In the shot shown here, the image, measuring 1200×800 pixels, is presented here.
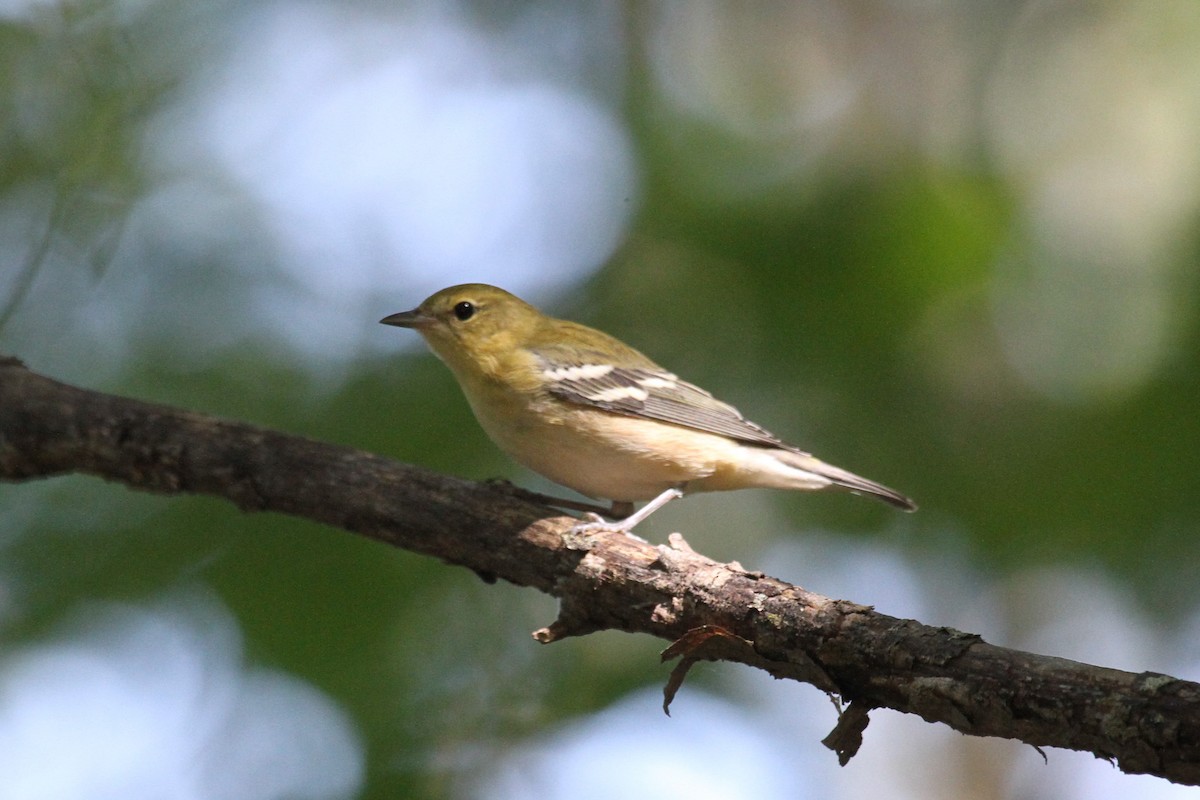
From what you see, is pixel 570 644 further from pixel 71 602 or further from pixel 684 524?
pixel 71 602

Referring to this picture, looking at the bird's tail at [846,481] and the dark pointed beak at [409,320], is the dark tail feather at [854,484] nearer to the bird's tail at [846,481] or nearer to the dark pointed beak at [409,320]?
the bird's tail at [846,481]

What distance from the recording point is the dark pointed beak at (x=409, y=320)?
5840mm

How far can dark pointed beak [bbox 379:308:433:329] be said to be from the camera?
230 inches

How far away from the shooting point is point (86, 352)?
22.0 feet

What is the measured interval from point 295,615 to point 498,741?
137 cm

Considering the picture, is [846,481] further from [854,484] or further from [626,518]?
[626,518]

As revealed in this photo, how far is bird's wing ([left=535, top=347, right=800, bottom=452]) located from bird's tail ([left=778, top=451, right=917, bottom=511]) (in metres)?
0.08

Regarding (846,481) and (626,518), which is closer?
(846,481)

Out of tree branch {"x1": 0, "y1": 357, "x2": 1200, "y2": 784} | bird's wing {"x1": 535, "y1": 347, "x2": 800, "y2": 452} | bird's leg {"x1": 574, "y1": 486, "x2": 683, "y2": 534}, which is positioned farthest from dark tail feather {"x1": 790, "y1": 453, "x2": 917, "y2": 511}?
tree branch {"x1": 0, "y1": 357, "x2": 1200, "y2": 784}

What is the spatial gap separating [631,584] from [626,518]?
188 centimetres

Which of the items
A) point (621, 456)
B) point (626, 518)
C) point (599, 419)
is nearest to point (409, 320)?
point (599, 419)

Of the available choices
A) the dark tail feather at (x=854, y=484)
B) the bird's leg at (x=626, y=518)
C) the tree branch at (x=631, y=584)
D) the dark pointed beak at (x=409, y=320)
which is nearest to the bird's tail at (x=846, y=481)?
the dark tail feather at (x=854, y=484)

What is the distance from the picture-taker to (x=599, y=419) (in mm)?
5324

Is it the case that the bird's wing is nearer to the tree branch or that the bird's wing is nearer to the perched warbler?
the perched warbler
